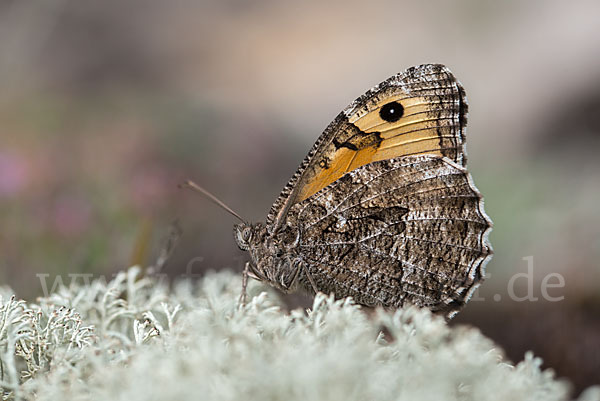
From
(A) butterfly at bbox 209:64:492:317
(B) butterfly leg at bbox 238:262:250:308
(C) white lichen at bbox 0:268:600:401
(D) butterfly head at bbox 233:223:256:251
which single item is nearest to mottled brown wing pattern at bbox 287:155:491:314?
(A) butterfly at bbox 209:64:492:317

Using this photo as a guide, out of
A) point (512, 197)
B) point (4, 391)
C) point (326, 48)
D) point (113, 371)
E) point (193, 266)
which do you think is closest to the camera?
point (113, 371)

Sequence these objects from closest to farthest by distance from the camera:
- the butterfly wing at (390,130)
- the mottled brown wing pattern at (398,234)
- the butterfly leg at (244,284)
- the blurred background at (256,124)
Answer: the butterfly leg at (244,284) < the mottled brown wing pattern at (398,234) < the butterfly wing at (390,130) < the blurred background at (256,124)

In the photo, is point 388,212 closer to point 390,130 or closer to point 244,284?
point 390,130

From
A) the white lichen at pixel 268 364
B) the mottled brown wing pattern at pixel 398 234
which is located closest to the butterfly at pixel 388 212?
the mottled brown wing pattern at pixel 398 234

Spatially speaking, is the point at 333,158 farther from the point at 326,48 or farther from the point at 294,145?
the point at 326,48

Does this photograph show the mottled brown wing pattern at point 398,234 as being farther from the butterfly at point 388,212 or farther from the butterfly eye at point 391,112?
the butterfly eye at point 391,112

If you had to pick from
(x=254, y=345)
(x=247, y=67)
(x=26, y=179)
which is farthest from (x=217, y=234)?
(x=247, y=67)

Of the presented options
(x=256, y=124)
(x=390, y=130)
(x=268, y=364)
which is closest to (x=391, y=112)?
(x=390, y=130)
